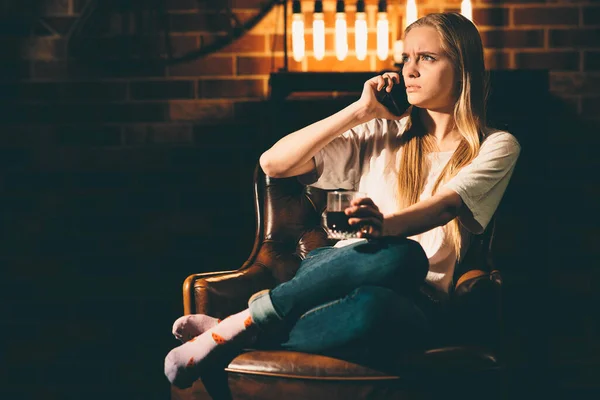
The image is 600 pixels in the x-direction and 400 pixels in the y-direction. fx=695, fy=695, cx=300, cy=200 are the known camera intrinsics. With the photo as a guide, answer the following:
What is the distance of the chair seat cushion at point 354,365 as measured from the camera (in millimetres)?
1519

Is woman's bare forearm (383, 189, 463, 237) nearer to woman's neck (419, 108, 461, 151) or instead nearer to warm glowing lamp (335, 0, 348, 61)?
woman's neck (419, 108, 461, 151)

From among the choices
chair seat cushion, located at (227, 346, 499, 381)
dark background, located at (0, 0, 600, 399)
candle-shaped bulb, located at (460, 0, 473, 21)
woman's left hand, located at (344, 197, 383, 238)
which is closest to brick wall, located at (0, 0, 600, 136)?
dark background, located at (0, 0, 600, 399)

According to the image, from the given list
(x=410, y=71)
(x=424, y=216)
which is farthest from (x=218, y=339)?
(x=410, y=71)

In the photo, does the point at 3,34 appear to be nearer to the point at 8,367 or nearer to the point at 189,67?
the point at 189,67

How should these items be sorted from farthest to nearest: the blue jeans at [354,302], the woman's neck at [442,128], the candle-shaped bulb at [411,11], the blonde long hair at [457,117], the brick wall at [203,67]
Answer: the brick wall at [203,67]
the candle-shaped bulb at [411,11]
the woman's neck at [442,128]
the blonde long hair at [457,117]
the blue jeans at [354,302]

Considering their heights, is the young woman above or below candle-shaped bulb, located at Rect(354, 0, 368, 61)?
below

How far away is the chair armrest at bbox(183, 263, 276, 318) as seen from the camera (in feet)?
6.13

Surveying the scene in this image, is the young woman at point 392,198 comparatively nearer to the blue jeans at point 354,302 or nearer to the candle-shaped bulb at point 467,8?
the blue jeans at point 354,302

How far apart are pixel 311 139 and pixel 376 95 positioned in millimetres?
230

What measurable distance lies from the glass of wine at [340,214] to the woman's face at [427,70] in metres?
0.43

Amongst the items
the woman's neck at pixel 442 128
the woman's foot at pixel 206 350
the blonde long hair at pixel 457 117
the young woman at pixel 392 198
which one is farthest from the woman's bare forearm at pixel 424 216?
the woman's foot at pixel 206 350

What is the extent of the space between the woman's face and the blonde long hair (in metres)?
0.02

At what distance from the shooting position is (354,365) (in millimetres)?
1537

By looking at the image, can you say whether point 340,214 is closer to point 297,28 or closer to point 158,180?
point 297,28
